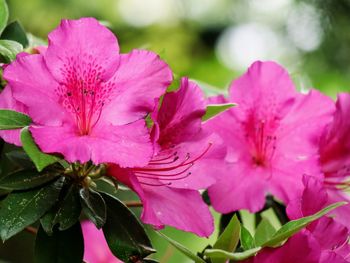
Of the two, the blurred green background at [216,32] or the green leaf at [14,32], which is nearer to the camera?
the green leaf at [14,32]

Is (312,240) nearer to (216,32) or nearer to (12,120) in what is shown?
(12,120)

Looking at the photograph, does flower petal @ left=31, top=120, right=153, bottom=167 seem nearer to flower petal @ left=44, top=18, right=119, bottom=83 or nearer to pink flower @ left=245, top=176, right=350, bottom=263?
flower petal @ left=44, top=18, right=119, bottom=83

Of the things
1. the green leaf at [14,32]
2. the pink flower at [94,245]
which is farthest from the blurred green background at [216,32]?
the green leaf at [14,32]

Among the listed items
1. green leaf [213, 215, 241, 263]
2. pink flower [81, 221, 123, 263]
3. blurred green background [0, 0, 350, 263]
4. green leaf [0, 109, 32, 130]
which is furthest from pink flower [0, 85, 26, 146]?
blurred green background [0, 0, 350, 263]

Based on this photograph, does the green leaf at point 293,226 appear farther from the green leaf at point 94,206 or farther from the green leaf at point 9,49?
the green leaf at point 9,49

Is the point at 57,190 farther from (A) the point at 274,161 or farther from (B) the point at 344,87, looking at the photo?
(B) the point at 344,87

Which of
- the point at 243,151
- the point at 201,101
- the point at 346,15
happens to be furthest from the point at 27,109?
the point at 346,15

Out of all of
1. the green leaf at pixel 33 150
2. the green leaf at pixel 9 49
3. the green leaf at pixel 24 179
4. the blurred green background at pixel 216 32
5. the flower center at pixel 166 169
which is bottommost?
the blurred green background at pixel 216 32
